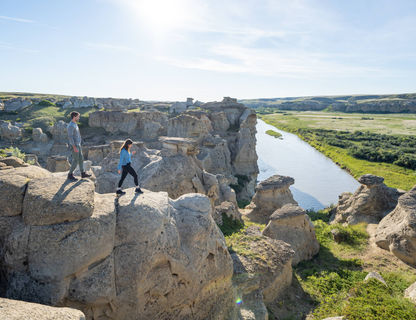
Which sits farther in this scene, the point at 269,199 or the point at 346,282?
Answer: the point at 269,199

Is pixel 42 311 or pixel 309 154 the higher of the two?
pixel 42 311

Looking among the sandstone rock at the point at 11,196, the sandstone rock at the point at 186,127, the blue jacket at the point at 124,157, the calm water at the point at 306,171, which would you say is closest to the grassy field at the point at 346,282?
the blue jacket at the point at 124,157

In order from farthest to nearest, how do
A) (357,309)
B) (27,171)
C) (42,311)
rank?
(357,309) < (27,171) < (42,311)

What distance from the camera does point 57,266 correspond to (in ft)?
15.7

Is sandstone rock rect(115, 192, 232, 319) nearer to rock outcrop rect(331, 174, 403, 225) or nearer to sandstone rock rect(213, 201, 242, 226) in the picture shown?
sandstone rock rect(213, 201, 242, 226)

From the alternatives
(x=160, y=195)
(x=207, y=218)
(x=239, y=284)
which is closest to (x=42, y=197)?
(x=160, y=195)

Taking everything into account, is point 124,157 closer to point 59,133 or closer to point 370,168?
point 59,133

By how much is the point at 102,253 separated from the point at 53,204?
1246 mm

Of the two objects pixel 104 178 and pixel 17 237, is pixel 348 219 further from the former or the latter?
pixel 17 237

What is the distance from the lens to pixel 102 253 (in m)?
5.22

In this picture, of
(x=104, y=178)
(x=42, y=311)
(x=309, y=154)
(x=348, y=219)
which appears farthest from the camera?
(x=309, y=154)

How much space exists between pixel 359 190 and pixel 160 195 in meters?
15.8

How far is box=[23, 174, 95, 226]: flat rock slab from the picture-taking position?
4.99 metres

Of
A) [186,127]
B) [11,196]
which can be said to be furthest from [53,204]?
[186,127]
